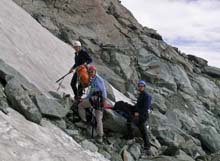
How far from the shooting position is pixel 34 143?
1391 cm

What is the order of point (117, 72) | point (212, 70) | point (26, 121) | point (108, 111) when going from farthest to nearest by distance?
1. point (212, 70)
2. point (117, 72)
3. point (108, 111)
4. point (26, 121)

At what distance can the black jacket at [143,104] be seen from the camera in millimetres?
18484

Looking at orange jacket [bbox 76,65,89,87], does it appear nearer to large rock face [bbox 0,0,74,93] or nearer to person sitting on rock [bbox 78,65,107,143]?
person sitting on rock [bbox 78,65,107,143]

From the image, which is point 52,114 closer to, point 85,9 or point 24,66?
point 24,66

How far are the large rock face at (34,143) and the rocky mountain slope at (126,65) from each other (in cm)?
179

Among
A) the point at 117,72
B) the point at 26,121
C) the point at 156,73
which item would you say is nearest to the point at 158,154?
the point at 26,121

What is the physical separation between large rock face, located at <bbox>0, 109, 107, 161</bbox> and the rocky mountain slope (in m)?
1.79

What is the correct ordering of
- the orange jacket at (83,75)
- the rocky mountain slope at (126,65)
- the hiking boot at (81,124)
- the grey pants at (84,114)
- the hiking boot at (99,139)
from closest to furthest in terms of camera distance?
the hiking boot at (99,139)
the grey pants at (84,114)
the hiking boot at (81,124)
the orange jacket at (83,75)
the rocky mountain slope at (126,65)

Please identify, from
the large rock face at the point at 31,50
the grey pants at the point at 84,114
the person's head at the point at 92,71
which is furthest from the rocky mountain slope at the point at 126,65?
the person's head at the point at 92,71

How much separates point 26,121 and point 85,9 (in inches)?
1014

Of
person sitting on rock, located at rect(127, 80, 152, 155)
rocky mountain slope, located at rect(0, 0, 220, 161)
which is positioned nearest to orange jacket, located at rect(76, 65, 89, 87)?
rocky mountain slope, located at rect(0, 0, 220, 161)

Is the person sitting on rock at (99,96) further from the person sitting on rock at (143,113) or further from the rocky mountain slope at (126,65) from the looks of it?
the person sitting on rock at (143,113)

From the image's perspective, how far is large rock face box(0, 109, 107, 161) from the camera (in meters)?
12.8

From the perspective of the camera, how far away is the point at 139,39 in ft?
133
